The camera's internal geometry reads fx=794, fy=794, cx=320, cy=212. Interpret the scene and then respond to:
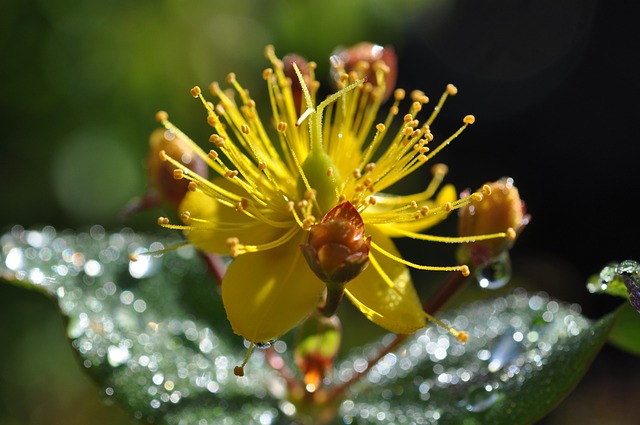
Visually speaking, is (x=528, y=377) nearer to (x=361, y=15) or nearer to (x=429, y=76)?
(x=361, y=15)

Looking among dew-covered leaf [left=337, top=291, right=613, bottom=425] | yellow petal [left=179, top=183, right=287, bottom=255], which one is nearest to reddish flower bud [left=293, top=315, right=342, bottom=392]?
dew-covered leaf [left=337, top=291, right=613, bottom=425]

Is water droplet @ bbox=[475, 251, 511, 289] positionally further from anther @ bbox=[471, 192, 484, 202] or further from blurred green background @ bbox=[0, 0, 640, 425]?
blurred green background @ bbox=[0, 0, 640, 425]

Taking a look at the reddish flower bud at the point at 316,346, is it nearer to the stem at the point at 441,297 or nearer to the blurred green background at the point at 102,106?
the stem at the point at 441,297

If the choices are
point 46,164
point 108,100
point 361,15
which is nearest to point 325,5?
point 361,15

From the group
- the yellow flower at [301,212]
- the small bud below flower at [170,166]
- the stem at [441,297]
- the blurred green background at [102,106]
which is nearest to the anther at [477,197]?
the yellow flower at [301,212]

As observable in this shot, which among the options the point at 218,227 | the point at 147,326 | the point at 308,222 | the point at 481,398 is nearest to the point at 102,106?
the point at 147,326

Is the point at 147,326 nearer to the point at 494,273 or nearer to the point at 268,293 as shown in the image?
the point at 268,293
